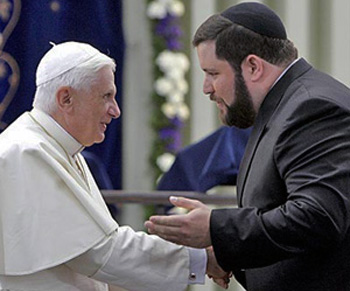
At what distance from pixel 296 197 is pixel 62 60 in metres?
1.15

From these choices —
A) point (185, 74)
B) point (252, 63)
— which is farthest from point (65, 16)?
point (252, 63)

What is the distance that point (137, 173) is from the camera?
7824 millimetres

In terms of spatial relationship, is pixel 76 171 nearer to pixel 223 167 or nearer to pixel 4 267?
pixel 4 267

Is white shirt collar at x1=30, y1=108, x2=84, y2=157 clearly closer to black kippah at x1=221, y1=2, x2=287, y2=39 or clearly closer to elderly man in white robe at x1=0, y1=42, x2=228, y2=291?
elderly man in white robe at x1=0, y1=42, x2=228, y2=291

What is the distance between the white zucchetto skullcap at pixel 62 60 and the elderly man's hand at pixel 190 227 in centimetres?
76

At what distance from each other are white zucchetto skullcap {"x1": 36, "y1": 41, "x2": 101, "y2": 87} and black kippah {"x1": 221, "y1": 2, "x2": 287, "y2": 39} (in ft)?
1.92

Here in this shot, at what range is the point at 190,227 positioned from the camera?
3594 millimetres

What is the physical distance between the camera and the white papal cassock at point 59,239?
3.93 meters

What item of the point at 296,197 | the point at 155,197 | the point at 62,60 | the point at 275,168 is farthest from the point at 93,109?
the point at 155,197

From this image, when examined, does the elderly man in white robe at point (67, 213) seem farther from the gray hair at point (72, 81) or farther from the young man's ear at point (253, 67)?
the young man's ear at point (253, 67)

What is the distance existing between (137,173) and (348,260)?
4328mm

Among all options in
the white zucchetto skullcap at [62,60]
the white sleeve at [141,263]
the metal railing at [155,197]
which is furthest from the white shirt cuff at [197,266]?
the metal railing at [155,197]

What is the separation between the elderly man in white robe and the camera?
3943 mm

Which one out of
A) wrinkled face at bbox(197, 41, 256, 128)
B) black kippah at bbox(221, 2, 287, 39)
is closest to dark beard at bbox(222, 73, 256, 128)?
wrinkled face at bbox(197, 41, 256, 128)
